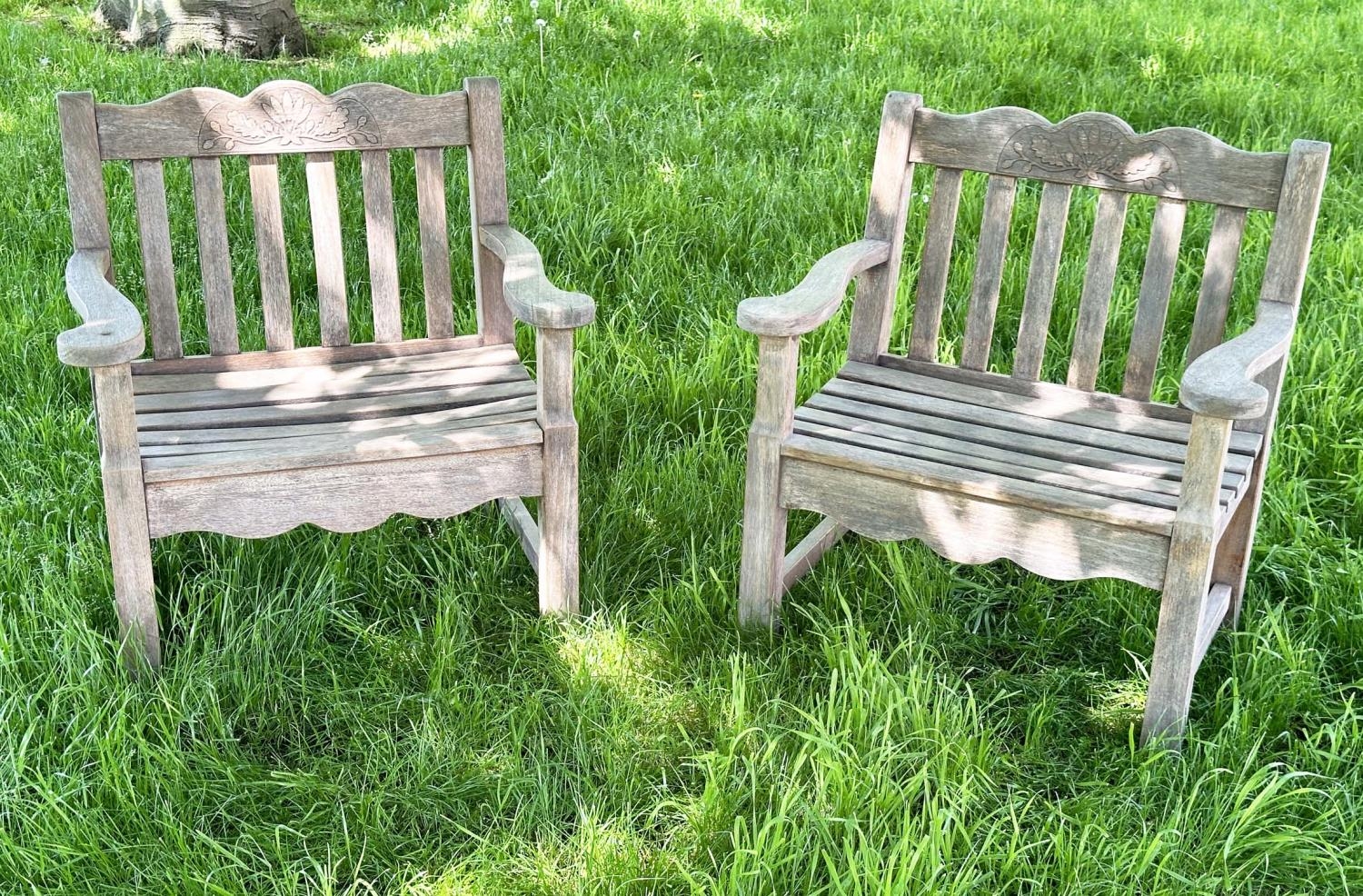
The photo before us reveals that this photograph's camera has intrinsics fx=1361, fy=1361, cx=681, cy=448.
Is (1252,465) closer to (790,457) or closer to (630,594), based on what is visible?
(790,457)

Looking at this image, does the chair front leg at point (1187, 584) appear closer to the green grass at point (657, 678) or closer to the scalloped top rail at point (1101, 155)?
the green grass at point (657, 678)

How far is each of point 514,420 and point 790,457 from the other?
0.56 meters

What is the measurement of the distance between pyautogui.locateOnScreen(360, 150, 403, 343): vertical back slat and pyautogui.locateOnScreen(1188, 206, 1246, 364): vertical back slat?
5.54 feet

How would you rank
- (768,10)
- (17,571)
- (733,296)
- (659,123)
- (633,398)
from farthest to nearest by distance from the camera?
1. (768,10)
2. (659,123)
3. (733,296)
4. (633,398)
5. (17,571)

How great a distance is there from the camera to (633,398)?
3588 millimetres

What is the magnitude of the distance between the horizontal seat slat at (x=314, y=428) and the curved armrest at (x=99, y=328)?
211mm

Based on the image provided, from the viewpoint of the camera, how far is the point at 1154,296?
9.02 ft

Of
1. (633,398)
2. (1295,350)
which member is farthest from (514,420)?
(1295,350)

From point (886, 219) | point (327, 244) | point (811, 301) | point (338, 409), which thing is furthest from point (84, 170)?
point (886, 219)

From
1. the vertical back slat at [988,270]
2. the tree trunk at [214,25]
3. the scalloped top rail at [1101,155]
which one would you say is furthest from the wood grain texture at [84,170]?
the tree trunk at [214,25]

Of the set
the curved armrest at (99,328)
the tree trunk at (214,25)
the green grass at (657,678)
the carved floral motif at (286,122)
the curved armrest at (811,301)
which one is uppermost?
the carved floral motif at (286,122)

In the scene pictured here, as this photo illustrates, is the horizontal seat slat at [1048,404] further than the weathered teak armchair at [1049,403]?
Yes

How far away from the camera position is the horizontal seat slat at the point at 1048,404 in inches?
107

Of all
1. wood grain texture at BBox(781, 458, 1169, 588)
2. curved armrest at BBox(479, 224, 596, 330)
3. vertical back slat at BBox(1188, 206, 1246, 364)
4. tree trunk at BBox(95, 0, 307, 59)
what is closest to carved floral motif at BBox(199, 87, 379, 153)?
curved armrest at BBox(479, 224, 596, 330)
